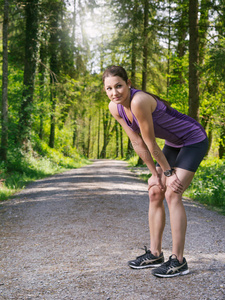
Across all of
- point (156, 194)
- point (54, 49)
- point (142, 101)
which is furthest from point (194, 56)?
point (54, 49)

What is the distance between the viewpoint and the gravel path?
2500 mm

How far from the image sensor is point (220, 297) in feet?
7.57

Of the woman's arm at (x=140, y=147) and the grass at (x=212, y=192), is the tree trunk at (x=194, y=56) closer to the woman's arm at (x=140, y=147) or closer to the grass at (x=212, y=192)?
the grass at (x=212, y=192)

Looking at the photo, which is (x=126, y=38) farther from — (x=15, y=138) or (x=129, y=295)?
(x=129, y=295)

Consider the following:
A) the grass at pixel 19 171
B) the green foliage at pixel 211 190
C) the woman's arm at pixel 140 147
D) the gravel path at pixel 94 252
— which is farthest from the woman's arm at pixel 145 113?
the grass at pixel 19 171

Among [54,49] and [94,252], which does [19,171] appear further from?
[54,49]

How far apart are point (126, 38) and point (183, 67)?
148 inches

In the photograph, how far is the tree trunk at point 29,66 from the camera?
552 inches

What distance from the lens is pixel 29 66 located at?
14594mm

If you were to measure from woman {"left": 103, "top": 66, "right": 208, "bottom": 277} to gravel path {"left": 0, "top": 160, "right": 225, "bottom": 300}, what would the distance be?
0.83 feet

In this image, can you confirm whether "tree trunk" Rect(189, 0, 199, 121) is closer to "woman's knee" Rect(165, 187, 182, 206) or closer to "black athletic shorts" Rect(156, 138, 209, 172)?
"black athletic shorts" Rect(156, 138, 209, 172)

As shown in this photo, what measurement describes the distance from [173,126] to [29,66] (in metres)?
13.3

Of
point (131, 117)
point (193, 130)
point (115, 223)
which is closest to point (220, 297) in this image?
point (193, 130)

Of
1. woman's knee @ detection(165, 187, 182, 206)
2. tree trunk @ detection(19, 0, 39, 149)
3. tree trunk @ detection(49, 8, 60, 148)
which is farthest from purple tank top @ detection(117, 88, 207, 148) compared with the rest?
tree trunk @ detection(49, 8, 60, 148)
